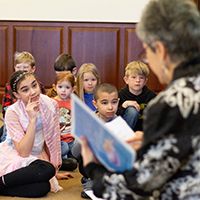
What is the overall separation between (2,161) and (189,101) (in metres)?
1.77

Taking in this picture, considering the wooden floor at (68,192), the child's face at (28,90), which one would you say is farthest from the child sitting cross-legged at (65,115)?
the child's face at (28,90)

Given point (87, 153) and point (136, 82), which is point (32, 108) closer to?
point (136, 82)

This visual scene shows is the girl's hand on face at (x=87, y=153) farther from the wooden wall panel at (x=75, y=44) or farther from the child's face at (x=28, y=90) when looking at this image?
the wooden wall panel at (x=75, y=44)

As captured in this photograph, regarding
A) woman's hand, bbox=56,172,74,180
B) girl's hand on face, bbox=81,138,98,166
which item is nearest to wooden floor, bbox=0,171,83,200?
woman's hand, bbox=56,172,74,180

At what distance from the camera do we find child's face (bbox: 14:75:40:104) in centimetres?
259

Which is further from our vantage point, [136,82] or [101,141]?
[136,82]

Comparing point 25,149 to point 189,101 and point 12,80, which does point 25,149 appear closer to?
point 12,80

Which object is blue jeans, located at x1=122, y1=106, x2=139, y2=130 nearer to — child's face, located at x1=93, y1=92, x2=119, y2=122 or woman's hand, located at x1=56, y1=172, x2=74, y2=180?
child's face, located at x1=93, y1=92, x2=119, y2=122

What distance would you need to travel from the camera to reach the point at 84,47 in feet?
16.7

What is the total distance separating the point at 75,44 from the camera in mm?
5105

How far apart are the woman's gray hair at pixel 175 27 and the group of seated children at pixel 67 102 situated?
1505mm

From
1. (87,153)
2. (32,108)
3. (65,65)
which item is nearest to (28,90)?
(32,108)

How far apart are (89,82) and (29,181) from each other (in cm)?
94

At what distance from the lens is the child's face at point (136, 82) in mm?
3248
